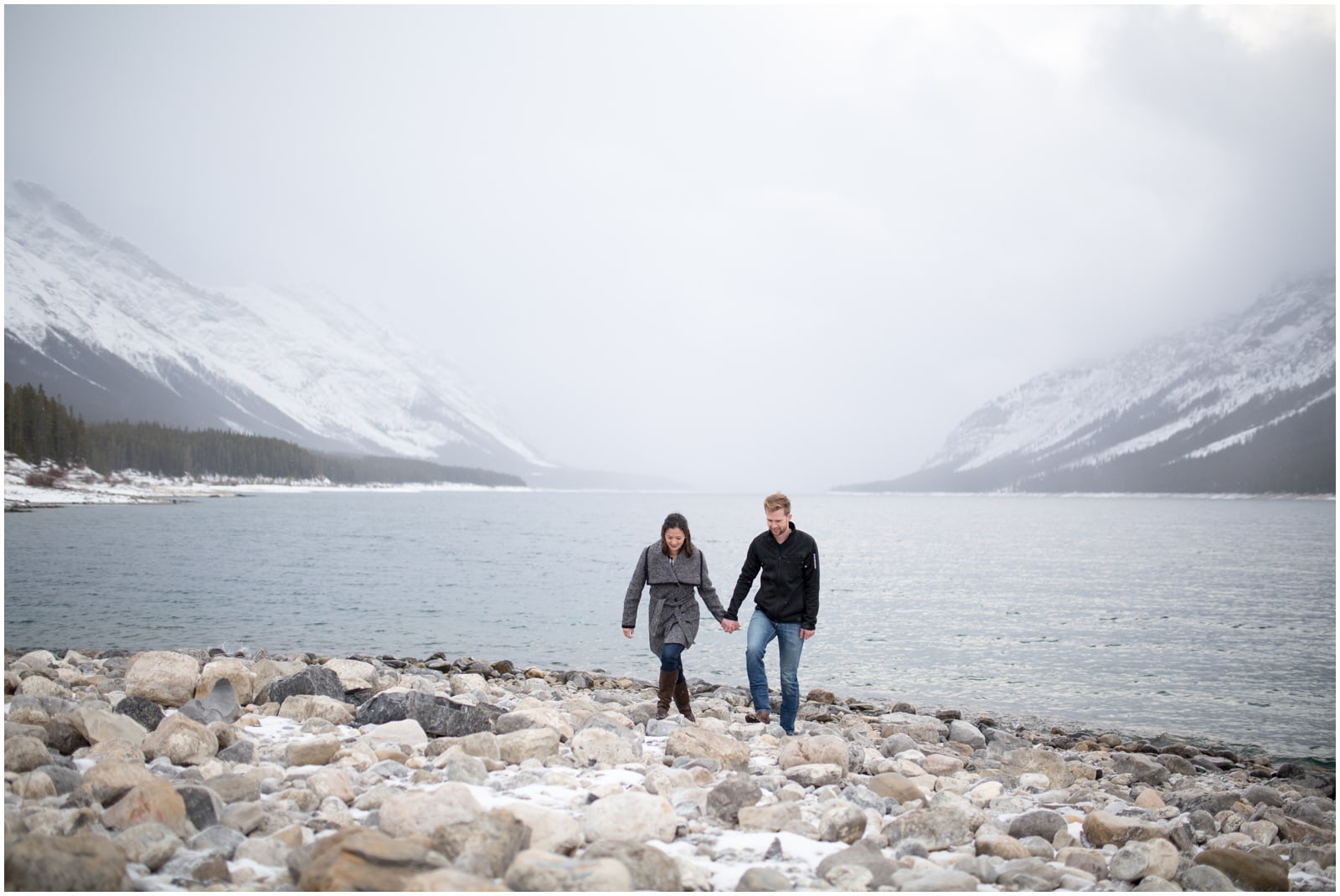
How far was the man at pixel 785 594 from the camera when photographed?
34.5ft

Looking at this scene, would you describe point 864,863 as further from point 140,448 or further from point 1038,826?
point 140,448

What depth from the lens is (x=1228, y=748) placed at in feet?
48.3

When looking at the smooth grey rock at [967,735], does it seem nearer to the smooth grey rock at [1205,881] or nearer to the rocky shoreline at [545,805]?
the rocky shoreline at [545,805]

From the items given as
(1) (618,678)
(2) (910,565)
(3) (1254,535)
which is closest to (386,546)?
(2) (910,565)

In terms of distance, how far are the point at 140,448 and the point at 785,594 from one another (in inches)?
5994

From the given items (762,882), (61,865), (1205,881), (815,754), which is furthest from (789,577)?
(61,865)

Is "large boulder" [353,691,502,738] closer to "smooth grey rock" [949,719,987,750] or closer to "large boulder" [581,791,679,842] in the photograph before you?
"large boulder" [581,791,679,842]

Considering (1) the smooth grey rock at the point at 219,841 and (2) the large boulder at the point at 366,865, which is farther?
(1) the smooth grey rock at the point at 219,841

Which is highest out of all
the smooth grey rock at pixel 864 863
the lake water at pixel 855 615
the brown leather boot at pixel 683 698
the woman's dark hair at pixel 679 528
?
the woman's dark hair at pixel 679 528

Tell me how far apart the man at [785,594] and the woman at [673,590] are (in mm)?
526

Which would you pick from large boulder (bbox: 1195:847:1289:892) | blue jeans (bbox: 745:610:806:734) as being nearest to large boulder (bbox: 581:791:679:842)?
blue jeans (bbox: 745:610:806:734)

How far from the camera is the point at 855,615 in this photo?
30984 millimetres

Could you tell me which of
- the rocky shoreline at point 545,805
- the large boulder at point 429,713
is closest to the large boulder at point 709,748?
the rocky shoreline at point 545,805

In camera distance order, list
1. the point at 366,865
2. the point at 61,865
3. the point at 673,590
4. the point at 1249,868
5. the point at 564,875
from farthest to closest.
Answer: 1. the point at 673,590
2. the point at 1249,868
3. the point at 564,875
4. the point at 366,865
5. the point at 61,865
